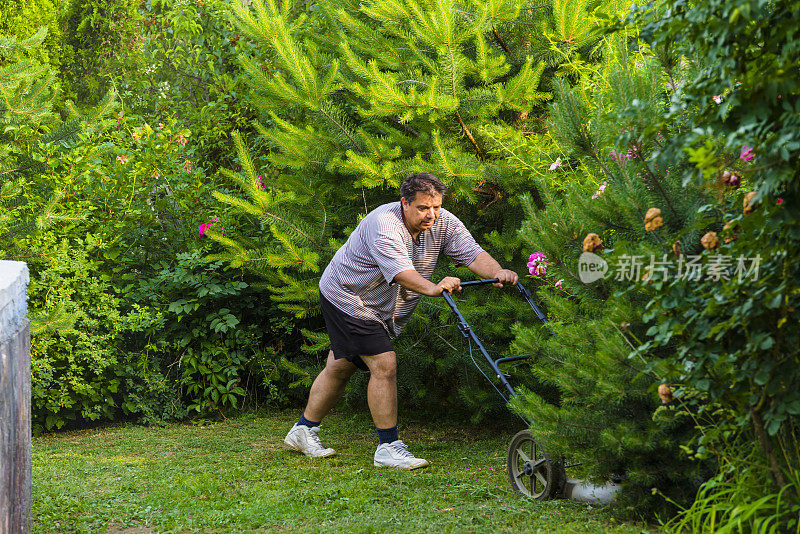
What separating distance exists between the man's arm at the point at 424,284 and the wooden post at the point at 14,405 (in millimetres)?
1943

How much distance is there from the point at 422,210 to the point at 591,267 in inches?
55.9

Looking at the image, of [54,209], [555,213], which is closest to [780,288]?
[555,213]

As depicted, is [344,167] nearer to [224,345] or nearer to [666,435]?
[224,345]

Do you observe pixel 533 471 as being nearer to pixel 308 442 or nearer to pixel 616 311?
pixel 616 311

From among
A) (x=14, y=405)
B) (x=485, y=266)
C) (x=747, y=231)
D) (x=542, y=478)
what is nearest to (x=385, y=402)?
(x=485, y=266)

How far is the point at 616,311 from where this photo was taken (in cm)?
303

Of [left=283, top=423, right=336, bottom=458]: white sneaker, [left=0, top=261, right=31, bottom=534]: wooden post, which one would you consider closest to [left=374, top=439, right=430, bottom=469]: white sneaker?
[left=283, top=423, right=336, bottom=458]: white sneaker

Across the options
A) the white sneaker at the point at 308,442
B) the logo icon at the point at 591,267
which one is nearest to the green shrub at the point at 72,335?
the white sneaker at the point at 308,442

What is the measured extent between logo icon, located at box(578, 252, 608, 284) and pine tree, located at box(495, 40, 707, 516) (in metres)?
0.03

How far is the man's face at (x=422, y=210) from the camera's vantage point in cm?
443

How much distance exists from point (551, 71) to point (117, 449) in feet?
13.0

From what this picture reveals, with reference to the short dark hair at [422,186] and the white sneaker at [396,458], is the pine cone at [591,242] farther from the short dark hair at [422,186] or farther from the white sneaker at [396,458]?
the white sneaker at [396,458]

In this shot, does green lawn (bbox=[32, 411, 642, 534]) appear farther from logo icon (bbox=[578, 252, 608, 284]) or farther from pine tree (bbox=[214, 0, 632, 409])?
logo icon (bbox=[578, 252, 608, 284])

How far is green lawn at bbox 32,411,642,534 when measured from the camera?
341 centimetres
